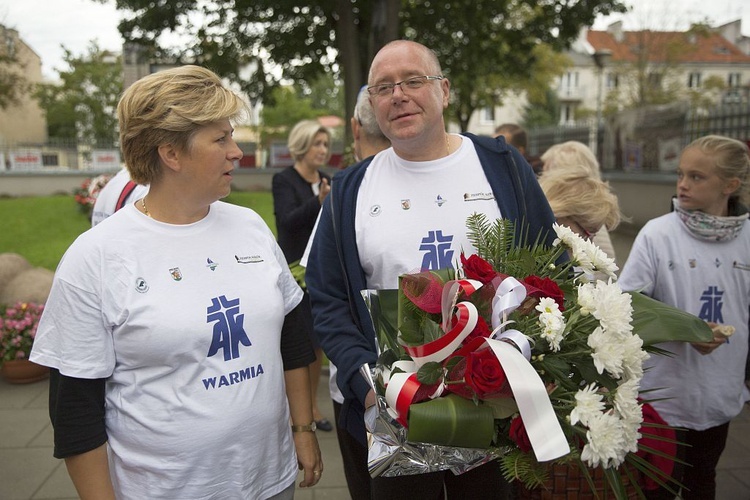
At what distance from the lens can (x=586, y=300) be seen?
150 centimetres

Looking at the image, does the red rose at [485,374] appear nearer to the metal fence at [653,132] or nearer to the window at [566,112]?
the metal fence at [653,132]

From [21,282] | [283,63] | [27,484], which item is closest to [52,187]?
[283,63]

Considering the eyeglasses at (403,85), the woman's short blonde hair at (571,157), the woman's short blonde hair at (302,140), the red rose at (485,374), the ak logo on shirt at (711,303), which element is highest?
the eyeglasses at (403,85)

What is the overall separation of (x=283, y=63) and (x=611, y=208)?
16.1 meters

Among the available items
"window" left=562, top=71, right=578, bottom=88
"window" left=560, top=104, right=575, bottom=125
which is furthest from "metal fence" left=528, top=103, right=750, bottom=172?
"window" left=562, top=71, right=578, bottom=88

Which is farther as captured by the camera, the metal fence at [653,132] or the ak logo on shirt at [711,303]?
the metal fence at [653,132]

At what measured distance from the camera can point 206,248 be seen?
6.50 feet

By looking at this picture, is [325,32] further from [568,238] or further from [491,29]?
[568,238]

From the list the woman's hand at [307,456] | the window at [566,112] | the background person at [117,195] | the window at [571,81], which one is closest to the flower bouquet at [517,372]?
the woman's hand at [307,456]

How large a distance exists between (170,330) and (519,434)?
3.29 feet

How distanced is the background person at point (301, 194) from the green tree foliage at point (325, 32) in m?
9.61

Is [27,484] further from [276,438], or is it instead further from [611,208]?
[611,208]

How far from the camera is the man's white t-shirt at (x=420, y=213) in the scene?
7.21 feet

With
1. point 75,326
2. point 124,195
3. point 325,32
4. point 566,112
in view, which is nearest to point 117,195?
point 124,195
